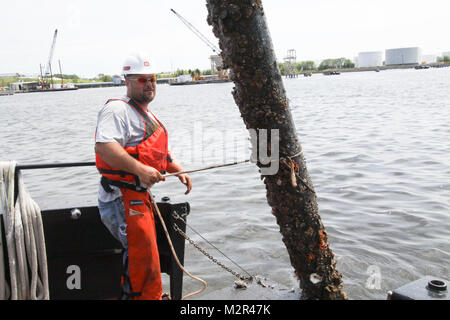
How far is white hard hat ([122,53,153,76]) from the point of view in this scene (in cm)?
336

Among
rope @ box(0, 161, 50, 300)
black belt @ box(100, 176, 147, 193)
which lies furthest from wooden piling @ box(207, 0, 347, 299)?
rope @ box(0, 161, 50, 300)

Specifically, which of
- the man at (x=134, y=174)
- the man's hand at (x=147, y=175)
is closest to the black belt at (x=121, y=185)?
the man at (x=134, y=174)

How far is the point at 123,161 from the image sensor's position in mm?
3049

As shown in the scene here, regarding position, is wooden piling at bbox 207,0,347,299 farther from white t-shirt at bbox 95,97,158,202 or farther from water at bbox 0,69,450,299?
water at bbox 0,69,450,299

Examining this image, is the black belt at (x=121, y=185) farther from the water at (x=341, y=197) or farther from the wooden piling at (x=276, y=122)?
the wooden piling at (x=276, y=122)

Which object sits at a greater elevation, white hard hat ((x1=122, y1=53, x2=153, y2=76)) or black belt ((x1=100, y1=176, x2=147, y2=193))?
white hard hat ((x1=122, y1=53, x2=153, y2=76))

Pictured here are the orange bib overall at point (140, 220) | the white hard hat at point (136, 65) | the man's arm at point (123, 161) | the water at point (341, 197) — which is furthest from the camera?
the water at point (341, 197)

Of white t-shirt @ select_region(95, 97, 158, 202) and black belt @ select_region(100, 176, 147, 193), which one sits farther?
black belt @ select_region(100, 176, 147, 193)

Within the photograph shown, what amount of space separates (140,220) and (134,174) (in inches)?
14.7

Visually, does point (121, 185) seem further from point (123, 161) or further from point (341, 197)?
point (341, 197)

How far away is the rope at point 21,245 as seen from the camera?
3221 millimetres

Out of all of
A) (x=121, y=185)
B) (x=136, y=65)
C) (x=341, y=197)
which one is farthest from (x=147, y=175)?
(x=341, y=197)

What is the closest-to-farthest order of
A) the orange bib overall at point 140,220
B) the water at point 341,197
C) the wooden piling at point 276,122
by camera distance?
the wooden piling at point 276,122, the orange bib overall at point 140,220, the water at point 341,197

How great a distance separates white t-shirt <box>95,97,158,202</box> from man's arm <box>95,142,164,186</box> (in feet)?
0.20
